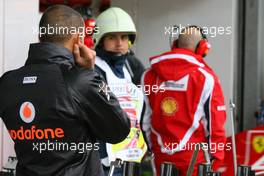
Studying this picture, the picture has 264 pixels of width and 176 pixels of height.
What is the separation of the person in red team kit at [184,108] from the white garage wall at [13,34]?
93 cm

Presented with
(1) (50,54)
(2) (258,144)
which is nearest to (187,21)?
(2) (258,144)

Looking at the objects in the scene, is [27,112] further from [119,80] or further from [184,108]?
[184,108]

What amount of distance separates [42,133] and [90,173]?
287mm

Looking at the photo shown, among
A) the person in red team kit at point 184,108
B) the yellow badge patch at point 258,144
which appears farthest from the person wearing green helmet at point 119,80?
the yellow badge patch at point 258,144

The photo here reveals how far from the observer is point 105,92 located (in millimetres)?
2824

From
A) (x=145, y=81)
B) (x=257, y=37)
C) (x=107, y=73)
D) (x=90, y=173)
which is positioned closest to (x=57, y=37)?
(x=90, y=173)

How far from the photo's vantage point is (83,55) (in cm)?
297

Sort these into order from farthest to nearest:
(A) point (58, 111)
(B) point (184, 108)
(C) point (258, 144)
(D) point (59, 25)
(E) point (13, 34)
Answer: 1. (C) point (258, 144)
2. (E) point (13, 34)
3. (B) point (184, 108)
4. (D) point (59, 25)
5. (A) point (58, 111)

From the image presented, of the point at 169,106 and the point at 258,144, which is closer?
the point at 169,106

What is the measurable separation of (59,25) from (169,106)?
1569 millimetres

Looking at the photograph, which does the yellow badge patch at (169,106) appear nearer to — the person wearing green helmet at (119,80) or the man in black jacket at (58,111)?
the person wearing green helmet at (119,80)

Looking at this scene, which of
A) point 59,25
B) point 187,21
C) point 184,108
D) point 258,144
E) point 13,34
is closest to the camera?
point 59,25

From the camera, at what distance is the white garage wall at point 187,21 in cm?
699

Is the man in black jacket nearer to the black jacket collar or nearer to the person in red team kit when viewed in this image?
the black jacket collar
